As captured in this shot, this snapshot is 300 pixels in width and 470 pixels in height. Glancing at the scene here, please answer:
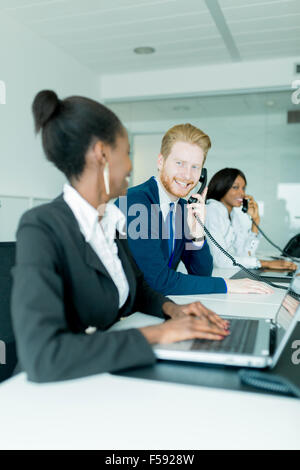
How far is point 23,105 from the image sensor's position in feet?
13.9

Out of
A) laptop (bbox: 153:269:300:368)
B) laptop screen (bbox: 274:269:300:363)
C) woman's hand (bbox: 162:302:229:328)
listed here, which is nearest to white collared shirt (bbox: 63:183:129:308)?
woman's hand (bbox: 162:302:229:328)

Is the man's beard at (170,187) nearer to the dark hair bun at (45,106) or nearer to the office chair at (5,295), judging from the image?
the office chair at (5,295)

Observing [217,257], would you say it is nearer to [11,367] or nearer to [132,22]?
[11,367]

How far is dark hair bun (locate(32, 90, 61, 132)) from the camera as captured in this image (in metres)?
0.99

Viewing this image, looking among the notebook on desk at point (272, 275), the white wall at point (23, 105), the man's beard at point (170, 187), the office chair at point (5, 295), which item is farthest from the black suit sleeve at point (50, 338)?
the white wall at point (23, 105)

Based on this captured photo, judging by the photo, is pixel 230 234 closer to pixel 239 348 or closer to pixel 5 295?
pixel 5 295

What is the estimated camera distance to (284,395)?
0.76 meters

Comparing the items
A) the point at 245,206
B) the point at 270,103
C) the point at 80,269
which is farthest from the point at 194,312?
the point at 270,103

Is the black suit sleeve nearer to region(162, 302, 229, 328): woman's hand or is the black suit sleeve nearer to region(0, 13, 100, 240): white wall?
region(162, 302, 229, 328): woman's hand

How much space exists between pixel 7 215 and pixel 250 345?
338cm

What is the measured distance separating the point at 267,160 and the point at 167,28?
1.84 meters

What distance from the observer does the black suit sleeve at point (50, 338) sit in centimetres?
76

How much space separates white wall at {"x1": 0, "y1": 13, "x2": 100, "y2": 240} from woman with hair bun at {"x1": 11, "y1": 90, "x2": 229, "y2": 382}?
9.21ft
